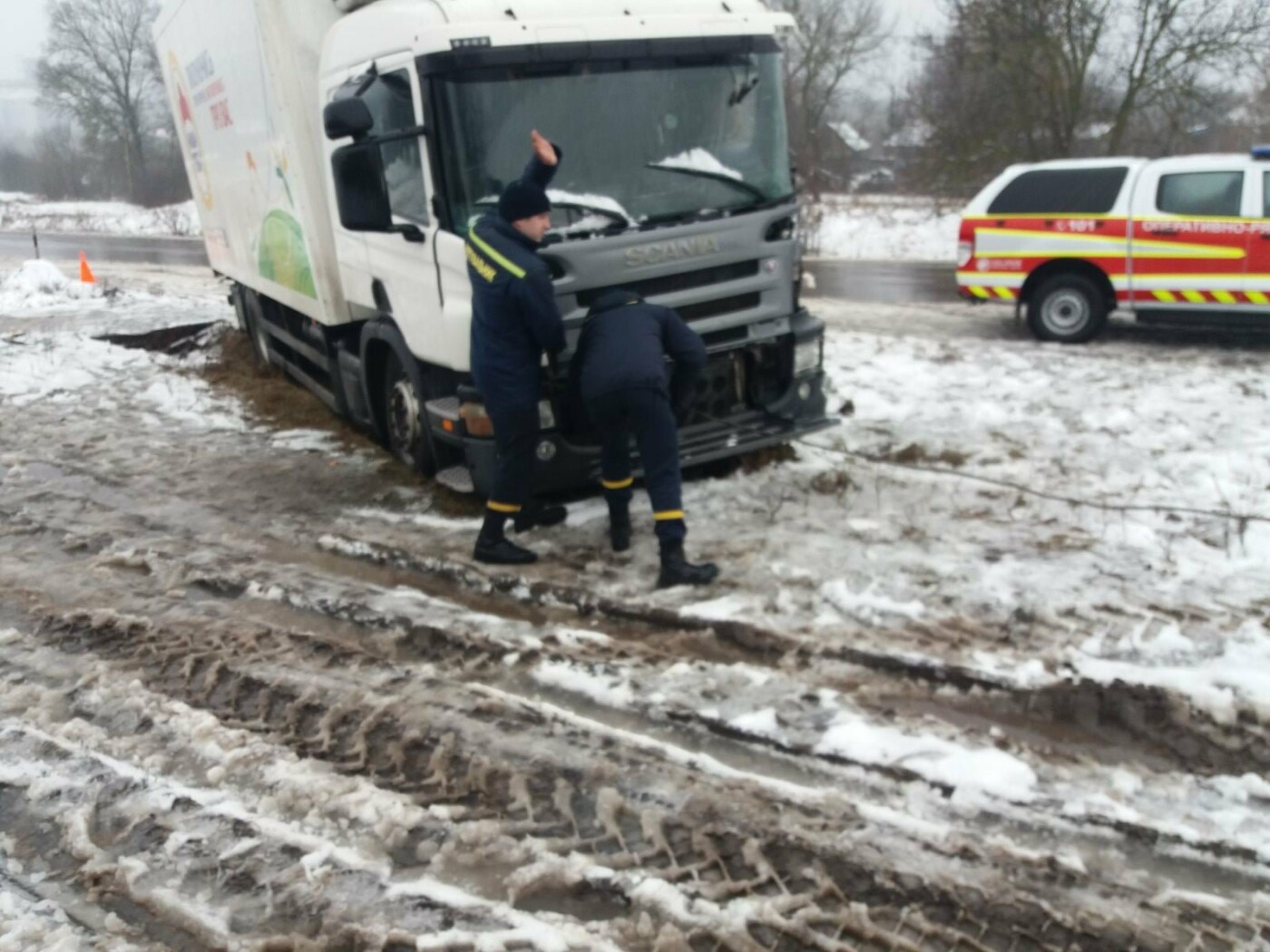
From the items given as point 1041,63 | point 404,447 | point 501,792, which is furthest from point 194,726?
point 1041,63

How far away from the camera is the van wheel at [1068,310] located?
11062 mm

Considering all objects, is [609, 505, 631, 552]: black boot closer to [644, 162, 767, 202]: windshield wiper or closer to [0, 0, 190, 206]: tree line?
[644, 162, 767, 202]: windshield wiper

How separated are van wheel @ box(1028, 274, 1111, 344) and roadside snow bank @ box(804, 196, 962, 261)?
12.6m

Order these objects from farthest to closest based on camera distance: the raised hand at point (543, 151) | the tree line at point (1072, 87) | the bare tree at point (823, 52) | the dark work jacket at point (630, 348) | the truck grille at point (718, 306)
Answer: the bare tree at point (823, 52), the tree line at point (1072, 87), the truck grille at point (718, 306), the dark work jacket at point (630, 348), the raised hand at point (543, 151)

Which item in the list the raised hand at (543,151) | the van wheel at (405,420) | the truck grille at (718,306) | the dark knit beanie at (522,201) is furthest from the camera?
the van wheel at (405,420)

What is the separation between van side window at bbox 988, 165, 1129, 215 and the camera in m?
10.9

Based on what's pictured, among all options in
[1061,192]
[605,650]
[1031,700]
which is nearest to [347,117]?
[605,650]

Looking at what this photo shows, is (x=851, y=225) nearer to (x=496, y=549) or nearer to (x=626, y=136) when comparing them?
(x=626, y=136)

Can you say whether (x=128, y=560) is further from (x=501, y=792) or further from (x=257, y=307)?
(x=257, y=307)

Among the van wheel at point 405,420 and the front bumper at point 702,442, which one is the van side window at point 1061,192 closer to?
the front bumper at point 702,442

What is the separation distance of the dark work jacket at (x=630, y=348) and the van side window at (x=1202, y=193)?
7.49m

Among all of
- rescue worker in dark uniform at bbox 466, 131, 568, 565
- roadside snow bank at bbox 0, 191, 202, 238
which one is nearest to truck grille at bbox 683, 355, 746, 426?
rescue worker in dark uniform at bbox 466, 131, 568, 565

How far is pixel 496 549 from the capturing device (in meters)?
5.67

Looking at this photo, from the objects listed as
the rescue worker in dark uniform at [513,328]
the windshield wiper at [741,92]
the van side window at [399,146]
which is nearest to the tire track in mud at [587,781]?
the rescue worker in dark uniform at [513,328]
